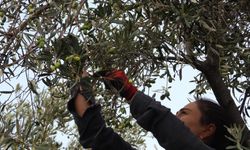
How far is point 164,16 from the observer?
3328 millimetres

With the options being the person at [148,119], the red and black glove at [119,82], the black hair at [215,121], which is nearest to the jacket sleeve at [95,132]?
the person at [148,119]

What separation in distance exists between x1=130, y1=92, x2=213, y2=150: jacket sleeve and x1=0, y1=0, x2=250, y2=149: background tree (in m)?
0.35

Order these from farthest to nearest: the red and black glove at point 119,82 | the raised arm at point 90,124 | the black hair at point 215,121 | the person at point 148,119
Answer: the black hair at point 215,121 → the raised arm at point 90,124 → the red and black glove at point 119,82 → the person at point 148,119

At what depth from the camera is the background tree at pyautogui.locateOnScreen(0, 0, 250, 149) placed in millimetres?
2887

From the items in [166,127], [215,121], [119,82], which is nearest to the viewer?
[166,127]

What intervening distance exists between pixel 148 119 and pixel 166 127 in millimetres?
97

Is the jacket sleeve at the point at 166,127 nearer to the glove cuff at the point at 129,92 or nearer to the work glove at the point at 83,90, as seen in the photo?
the glove cuff at the point at 129,92

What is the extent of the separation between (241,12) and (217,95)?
1.98 feet

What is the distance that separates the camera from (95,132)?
3211mm

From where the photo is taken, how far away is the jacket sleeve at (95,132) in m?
3.08

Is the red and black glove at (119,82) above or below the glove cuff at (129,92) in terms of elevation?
above

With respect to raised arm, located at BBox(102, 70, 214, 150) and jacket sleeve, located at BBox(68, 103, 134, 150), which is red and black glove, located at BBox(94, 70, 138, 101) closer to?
raised arm, located at BBox(102, 70, 214, 150)

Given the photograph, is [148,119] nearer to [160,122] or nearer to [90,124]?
[160,122]

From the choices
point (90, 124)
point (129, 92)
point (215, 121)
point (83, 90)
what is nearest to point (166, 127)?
point (129, 92)
